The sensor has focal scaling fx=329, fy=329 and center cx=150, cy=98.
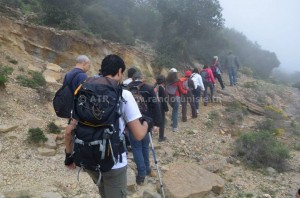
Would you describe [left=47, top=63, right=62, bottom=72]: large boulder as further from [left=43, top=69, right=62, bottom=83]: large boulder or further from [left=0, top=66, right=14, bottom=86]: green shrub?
[left=0, top=66, right=14, bottom=86]: green shrub

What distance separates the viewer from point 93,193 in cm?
569

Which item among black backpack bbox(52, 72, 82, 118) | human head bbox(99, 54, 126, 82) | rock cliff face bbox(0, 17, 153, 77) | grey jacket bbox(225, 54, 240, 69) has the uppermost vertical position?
rock cliff face bbox(0, 17, 153, 77)

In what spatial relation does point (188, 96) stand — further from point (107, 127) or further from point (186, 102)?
point (107, 127)

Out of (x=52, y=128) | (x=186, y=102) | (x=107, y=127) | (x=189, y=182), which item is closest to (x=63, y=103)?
(x=107, y=127)

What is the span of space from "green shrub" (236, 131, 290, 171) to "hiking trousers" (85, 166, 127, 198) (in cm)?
613

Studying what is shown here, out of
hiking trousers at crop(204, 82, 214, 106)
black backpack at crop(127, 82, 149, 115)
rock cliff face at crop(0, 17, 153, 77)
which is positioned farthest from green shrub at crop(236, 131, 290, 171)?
rock cliff face at crop(0, 17, 153, 77)

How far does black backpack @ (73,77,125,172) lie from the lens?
9.41 feet

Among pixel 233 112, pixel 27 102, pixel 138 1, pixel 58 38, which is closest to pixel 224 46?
pixel 138 1

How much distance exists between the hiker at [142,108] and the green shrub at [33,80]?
4.44 m

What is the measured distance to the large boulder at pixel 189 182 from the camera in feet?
19.7

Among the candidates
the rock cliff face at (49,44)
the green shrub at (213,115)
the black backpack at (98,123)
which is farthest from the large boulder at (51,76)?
the black backpack at (98,123)

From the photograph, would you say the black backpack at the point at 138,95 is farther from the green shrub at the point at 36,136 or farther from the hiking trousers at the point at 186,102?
the hiking trousers at the point at 186,102

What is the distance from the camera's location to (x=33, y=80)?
9.39 meters

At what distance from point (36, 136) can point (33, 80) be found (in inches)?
114
